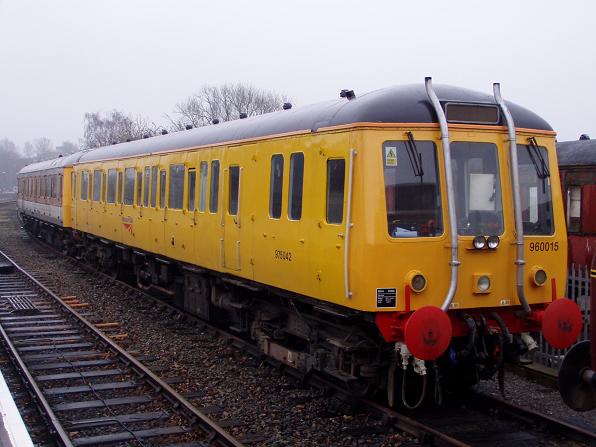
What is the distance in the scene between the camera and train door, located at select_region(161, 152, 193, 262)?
37.2 ft

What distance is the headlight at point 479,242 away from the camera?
266 inches

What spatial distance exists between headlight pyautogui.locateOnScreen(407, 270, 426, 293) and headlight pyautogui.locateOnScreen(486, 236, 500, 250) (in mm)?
729

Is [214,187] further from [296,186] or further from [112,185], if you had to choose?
[112,185]

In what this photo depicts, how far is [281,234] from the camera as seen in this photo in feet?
26.6

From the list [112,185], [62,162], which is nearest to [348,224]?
[112,185]

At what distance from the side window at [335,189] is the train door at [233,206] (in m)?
2.18

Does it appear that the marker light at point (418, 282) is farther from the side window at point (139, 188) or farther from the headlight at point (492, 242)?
the side window at point (139, 188)

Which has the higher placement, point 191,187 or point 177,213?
point 191,187

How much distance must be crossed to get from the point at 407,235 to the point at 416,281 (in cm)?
43

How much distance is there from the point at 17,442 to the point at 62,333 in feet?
28.7

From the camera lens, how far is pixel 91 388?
27.8ft

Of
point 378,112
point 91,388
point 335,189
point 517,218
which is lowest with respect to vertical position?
point 91,388

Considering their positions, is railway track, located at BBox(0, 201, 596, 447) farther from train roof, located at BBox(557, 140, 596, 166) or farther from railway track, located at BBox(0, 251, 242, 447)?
train roof, located at BBox(557, 140, 596, 166)

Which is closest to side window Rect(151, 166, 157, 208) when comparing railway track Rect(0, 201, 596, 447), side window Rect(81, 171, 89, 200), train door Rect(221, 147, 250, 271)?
train door Rect(221, 147, 250, 271)
